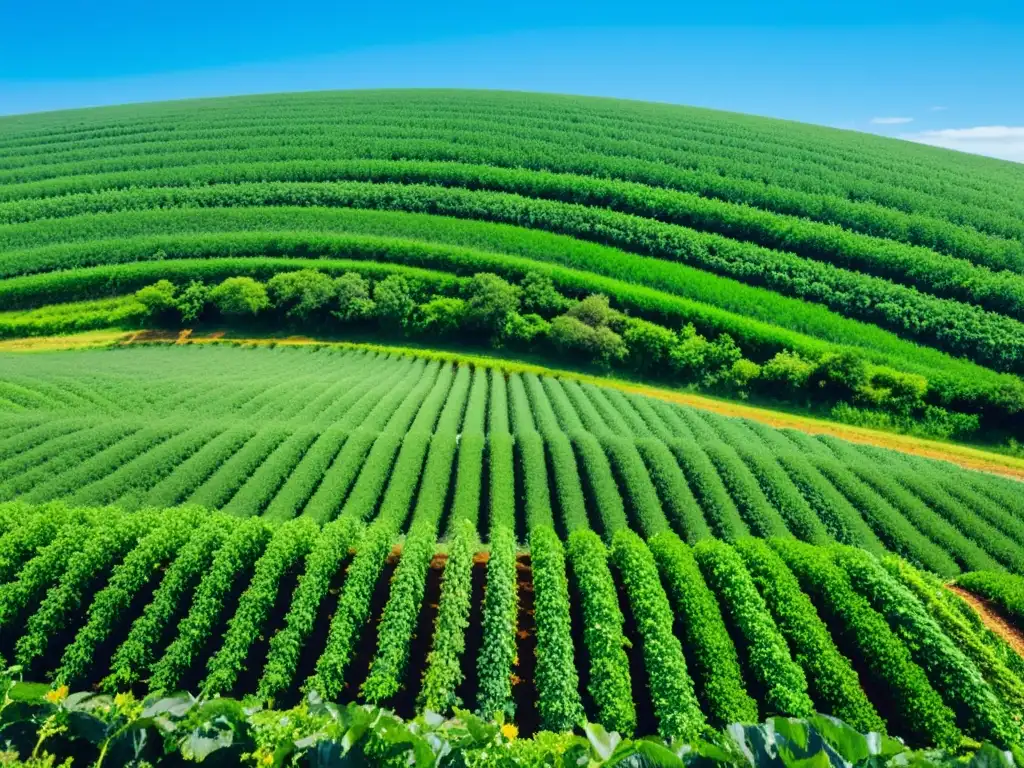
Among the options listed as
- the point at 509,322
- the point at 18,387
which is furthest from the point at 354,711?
the point at 509,322

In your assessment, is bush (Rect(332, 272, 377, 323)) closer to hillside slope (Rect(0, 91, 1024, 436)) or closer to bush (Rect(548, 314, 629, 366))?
hillside slope (Rect(0, 91, 1024, 436))

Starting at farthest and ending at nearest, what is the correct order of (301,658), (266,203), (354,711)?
(266,203) → (301,658) → (354,711)

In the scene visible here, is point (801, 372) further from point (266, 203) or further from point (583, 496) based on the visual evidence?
point (266, 203)

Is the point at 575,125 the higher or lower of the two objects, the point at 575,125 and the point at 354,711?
the higher

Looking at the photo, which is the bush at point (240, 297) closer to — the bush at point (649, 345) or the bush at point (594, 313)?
the bush at point (594, 313)

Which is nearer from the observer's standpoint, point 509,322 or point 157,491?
point 157,491

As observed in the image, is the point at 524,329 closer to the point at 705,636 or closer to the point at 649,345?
the point at 649,345
